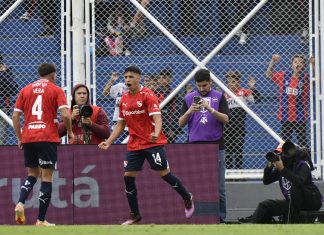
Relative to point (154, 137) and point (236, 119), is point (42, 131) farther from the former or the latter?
point (236, 119)

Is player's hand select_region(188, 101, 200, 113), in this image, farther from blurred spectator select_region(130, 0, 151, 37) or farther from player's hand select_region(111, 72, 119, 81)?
blurred spectator select_region(130, 0, 151, 37)

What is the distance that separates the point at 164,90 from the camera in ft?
49.9

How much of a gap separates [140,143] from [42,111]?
4.33 feet

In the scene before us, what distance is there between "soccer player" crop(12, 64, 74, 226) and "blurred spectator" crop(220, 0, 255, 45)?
3.75 metres

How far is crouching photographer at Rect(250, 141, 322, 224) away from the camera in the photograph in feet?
41.7

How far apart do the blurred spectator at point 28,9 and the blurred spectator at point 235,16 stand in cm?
286

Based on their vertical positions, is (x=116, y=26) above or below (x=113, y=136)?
above

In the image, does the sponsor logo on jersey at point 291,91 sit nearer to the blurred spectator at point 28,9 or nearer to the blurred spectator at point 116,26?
the blurred spectator at point 116,26

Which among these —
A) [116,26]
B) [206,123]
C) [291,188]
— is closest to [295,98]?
[206,123]

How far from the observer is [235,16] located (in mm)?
15375

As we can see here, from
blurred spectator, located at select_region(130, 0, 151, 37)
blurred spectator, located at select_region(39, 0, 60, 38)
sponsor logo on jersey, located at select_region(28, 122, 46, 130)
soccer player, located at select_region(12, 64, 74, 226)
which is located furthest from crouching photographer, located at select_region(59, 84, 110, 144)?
blurred spectator, located at select_region(39, 0, 60, 38)
